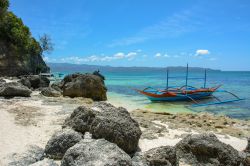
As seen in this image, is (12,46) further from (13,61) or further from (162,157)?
(162,157)

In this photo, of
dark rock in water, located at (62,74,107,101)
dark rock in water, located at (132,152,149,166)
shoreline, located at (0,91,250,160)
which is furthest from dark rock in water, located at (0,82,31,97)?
dark rock in water, located at (132,152,149,166)

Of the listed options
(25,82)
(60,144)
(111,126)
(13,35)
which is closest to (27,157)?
(60,144)

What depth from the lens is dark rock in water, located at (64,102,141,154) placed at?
6160 mm

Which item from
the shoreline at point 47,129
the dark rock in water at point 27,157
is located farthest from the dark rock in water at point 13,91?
the dark rock in water at point 27,157

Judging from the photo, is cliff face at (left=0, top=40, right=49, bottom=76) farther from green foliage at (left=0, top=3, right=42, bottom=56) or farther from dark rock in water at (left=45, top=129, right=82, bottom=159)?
dark rock in water at (left=45, top=129, right=82, bottom=159)

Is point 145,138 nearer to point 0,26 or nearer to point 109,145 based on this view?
point 109,145

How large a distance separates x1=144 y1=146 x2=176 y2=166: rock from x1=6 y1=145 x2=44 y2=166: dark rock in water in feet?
7.05

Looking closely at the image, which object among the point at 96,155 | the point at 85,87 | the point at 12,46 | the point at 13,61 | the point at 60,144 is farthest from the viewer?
the point at 12,46

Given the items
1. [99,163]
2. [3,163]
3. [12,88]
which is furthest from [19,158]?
[12,88]

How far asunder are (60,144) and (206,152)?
3204mm

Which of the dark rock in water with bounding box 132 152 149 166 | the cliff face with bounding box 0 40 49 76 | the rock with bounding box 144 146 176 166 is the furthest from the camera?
the cliff face with bounding box 0 40 49 76

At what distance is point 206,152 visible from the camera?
251 inches

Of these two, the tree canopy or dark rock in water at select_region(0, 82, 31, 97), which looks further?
the tree canopy

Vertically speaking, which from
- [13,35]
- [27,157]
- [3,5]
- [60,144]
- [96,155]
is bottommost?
[27,157]
